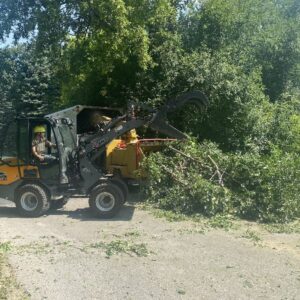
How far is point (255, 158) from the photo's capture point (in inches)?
474

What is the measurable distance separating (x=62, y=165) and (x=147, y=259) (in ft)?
14.5

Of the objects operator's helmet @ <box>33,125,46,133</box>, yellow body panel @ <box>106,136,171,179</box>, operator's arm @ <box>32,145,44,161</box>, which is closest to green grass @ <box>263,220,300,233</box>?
yellow body panel @ <box>106,136,171,179</box>

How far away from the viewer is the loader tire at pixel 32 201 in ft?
36.9

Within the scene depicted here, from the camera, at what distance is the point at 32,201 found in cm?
1138

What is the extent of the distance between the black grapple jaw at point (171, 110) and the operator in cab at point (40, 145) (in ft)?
7.83

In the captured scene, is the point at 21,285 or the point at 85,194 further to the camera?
the point at 85,194

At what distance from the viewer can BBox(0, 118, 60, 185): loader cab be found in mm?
11359

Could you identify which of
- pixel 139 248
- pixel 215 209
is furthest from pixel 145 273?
pixel 215 209

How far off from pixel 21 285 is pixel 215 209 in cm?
570

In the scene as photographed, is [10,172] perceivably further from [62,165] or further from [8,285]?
[8,285]

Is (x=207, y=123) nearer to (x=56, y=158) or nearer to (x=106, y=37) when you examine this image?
(x=106, y=37)

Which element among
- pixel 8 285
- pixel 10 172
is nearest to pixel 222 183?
pixel 10 172

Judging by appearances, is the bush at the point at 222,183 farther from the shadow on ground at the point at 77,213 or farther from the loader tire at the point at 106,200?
the loader tire at the point at 106,200

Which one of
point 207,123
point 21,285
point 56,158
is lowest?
point 21,285
